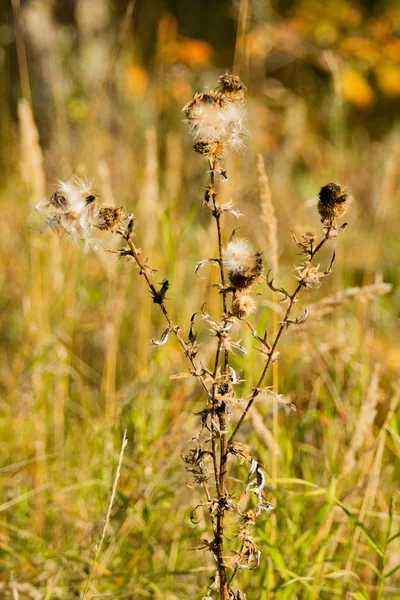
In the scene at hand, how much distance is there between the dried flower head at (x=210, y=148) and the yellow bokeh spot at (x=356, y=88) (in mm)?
4683

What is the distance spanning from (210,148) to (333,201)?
0.15m

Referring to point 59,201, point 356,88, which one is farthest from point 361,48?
point 59,201

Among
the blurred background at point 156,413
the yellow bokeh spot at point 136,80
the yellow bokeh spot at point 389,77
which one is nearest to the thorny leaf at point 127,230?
the blurred background at point 156,413

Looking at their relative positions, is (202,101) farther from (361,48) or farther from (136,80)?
(361,48)

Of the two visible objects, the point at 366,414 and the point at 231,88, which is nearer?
the point at 231,88

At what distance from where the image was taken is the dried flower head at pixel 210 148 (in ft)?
2.53

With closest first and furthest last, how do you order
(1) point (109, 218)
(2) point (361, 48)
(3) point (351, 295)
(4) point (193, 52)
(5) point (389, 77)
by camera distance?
1. (1) point (109, 218)
2. (3) point (351, 295)
3. (2) point (361, 48)
4. (5) point (389, 77)
5. (4) point (193, 52)

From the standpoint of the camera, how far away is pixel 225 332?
811 millimetres

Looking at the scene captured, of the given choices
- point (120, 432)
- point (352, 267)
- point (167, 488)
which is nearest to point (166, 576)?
point (167, 488)

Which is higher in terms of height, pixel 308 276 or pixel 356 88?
pixel 356 88

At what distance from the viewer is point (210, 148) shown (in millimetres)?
777

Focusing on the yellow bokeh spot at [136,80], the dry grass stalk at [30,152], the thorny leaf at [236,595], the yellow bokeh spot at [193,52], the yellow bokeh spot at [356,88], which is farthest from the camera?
the yellow bokeh spot at [193,52]

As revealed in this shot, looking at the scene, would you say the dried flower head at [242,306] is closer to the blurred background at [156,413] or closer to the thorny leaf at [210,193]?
the thorny leaf at [210,193]

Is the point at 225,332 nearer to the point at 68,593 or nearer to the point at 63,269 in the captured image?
the point at 68,593
